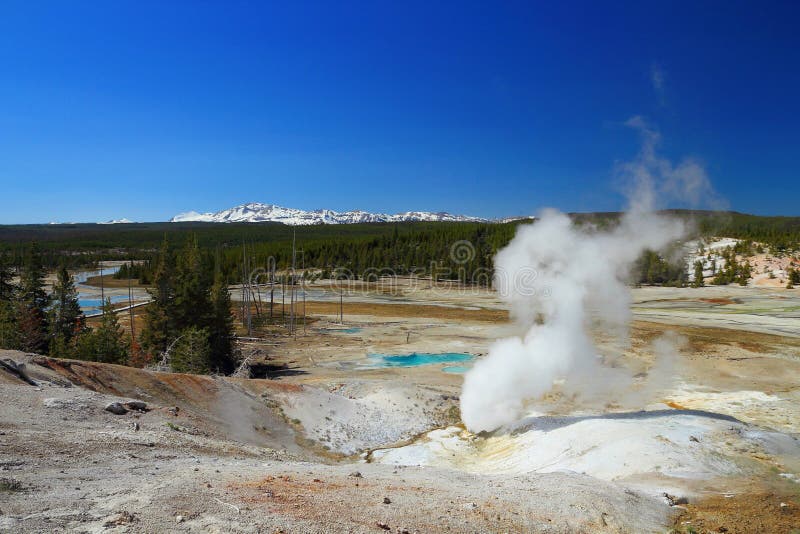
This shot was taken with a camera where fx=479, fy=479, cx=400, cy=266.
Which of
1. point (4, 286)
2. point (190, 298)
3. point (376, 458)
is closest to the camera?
point (376, 458)

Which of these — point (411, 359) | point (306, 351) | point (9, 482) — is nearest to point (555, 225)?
point (9, 482)

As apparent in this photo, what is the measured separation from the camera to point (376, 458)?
57.3 feet

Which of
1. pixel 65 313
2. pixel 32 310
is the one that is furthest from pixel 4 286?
pixel 65 313

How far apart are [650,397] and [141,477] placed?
83.1 ft

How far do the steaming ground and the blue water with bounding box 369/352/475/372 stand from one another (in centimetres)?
720

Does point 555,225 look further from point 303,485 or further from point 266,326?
point 266,326

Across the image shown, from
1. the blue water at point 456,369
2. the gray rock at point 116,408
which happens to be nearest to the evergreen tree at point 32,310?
the gray rock at point 116,408

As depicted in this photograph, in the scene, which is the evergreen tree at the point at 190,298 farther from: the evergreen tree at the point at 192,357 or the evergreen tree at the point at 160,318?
the evergreen tree at the point at 192,357

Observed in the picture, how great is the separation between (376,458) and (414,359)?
22199 millimetres

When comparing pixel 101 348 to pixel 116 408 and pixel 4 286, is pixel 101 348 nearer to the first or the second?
pixel 116 408

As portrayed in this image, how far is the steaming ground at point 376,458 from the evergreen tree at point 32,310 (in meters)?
16.9

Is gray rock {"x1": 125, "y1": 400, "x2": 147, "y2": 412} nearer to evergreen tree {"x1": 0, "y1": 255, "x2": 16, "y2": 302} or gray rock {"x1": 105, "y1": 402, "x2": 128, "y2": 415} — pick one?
gray rock {"x1": 105, "y1": 402, "x2": 128, "y2": 415}

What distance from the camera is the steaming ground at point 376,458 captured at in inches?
311

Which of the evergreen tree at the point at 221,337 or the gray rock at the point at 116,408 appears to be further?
the evergreen tree at the point at 221,337
